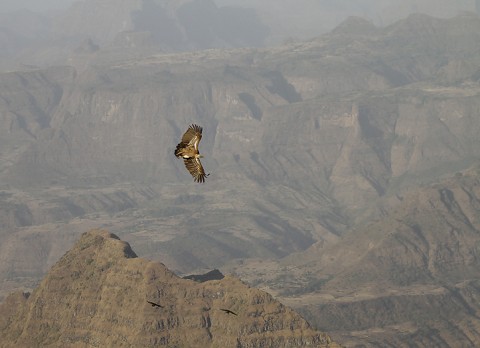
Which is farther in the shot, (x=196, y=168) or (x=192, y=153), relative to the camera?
(x=196, y=168)

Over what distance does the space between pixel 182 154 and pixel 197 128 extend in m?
2.80

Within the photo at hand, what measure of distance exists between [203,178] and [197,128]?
4033mm

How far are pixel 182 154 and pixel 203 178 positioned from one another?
2513mm

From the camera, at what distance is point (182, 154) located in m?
95.9

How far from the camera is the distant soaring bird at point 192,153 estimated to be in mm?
96125

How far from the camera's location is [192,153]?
96188mm

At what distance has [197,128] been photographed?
97.5 metres

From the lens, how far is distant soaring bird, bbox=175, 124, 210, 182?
96.1 meters

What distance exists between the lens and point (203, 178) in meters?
96.6

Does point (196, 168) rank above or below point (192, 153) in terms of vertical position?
below
